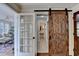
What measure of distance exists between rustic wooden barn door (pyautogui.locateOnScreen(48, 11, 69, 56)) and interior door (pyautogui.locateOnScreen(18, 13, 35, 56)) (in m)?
0.38

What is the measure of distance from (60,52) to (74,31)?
1.70 feet

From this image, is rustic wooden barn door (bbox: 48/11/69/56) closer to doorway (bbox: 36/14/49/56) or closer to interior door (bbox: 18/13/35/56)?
doorway (bbox: 36/14/49/56)

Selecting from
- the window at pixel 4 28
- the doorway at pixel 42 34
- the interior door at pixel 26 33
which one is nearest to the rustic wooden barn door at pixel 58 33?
the doorway at pixel 42 34

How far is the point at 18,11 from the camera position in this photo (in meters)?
2.62

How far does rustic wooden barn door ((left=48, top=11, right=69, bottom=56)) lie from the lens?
2.75 metres

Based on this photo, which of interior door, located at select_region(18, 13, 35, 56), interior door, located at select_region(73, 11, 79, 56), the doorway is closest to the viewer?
interior door, located at select_region(73, 11, 79, 56)

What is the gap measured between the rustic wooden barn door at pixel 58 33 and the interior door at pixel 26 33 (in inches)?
15.1

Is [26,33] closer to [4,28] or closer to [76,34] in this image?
[4,28]

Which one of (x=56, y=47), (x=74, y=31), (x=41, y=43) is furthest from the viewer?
(x=41, y=43)

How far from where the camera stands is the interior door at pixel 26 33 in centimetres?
267

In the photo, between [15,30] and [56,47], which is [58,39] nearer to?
[56,47]

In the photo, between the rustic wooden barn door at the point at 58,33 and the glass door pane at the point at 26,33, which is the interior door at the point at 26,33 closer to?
the glass door pane at the point at 26,33

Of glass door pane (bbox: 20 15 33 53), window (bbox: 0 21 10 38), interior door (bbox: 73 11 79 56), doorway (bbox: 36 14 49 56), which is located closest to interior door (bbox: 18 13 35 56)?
glass door pane (bbox: 20 15 33 53)

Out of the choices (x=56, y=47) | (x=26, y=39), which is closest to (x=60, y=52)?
(x=56, y=47)
